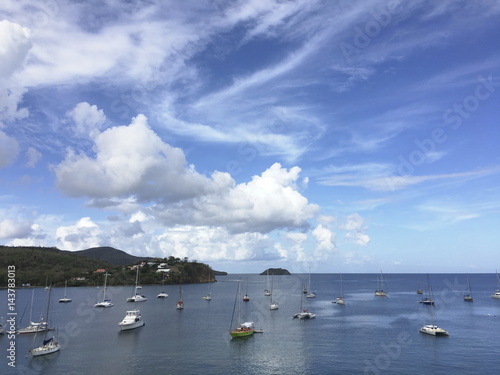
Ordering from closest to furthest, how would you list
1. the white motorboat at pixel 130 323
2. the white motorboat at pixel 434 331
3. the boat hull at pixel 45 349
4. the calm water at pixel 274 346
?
1. the calm water at pixel 274 346
2. the boat hull at pixel 45 349
3. the white motorboat at pixel 434 331
4. the white motorboat at pixel 130 323

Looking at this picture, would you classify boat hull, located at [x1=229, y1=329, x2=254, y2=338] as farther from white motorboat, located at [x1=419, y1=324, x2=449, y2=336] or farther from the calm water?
white motorboat, located at [x1=419, y1=324, x2=449, y2=336]

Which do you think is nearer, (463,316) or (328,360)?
(328,360)

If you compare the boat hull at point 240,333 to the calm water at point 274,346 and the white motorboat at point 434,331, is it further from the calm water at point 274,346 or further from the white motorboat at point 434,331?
the white motorboat at point 434,331

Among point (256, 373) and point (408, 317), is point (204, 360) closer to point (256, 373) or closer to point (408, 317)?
point (256, 373)

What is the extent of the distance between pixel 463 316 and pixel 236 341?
3369 inches

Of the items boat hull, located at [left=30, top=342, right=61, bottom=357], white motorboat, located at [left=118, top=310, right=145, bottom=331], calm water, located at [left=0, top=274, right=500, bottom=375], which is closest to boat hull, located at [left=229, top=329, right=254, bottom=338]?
calm water, located at [left=0, top=274, right=500, bottom=375]

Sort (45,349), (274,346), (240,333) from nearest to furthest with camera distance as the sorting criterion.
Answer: (45,349) → (274,346) → (240,333)

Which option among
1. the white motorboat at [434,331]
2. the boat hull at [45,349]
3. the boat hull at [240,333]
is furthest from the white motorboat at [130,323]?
the white motorboat at [434,331]

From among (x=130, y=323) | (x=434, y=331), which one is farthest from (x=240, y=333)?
(x=434, y=331)

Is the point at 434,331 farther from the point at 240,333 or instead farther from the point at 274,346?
the point at 240,333

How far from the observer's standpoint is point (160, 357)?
68.2 metres

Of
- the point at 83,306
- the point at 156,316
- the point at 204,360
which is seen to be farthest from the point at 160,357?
the point at 83,306

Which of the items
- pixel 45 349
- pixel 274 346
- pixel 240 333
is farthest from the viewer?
pixel 240 333

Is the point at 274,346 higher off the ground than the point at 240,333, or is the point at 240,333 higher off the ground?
the point at 240,333
